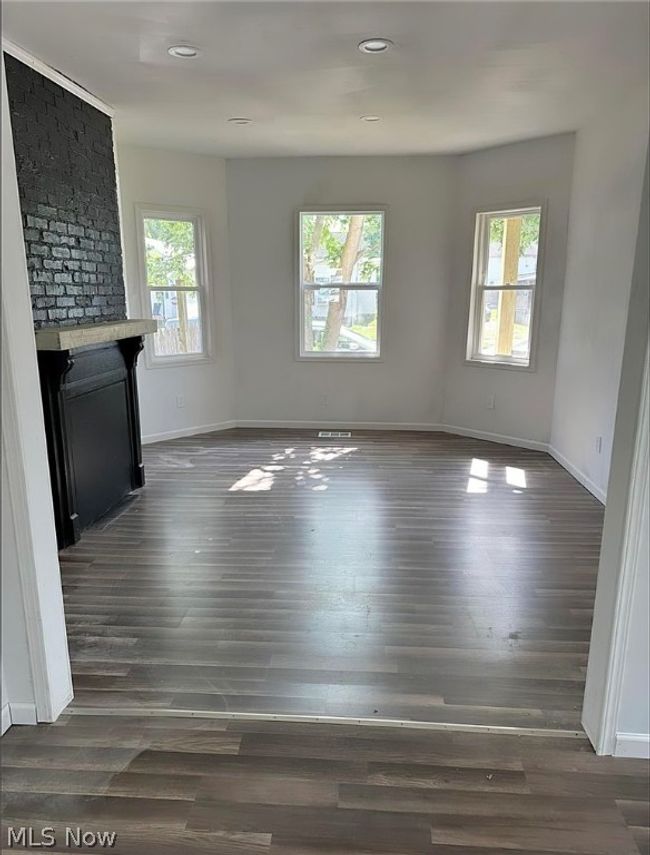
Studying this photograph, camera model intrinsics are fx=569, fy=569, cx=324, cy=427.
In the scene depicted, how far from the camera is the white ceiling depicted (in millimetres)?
2510

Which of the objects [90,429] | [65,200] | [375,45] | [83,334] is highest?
[375,45]

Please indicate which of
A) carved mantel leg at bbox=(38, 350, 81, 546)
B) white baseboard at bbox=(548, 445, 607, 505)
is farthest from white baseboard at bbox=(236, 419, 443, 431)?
carved mantel leg at bbox=(38, 350, 81, 546)

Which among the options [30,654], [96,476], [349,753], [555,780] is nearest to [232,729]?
[349,753]

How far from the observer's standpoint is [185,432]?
5723 millimetres

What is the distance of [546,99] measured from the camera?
367cm

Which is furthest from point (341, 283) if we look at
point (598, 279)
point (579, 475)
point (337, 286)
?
point (579, 475)

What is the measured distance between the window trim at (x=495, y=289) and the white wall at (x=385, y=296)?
31 cm

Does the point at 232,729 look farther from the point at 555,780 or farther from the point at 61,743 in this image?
the point at 555,780

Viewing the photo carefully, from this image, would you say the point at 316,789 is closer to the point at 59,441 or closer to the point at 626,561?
the point at 626,561

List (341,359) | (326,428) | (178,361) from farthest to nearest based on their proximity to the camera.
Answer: (326,428)
(341,359)
(178,361)

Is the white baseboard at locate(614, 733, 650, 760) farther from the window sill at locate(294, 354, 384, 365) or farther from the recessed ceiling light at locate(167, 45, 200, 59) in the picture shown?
the window sill at locate(294, 354, 384, 365)

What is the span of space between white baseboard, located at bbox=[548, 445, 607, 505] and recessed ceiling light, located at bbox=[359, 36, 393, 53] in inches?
112

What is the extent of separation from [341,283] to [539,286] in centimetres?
190

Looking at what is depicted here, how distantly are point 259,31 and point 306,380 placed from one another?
3.58m
